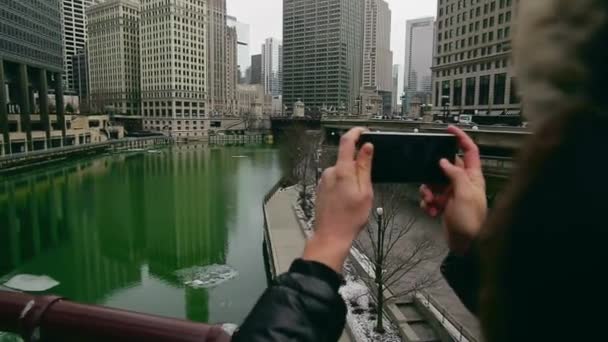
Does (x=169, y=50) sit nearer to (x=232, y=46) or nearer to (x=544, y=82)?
(x=232, y=46)

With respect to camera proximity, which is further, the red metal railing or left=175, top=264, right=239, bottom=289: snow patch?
left=175, top=264, right=239, bottom=289: snow patch

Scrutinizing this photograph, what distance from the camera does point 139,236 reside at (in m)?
24.8

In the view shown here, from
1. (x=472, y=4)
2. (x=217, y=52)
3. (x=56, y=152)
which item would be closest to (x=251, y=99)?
(x=217, y=52)

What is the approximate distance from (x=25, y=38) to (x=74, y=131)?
16135 millimetres

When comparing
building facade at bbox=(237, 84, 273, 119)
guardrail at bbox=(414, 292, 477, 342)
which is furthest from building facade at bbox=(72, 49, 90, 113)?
guardrail at bbox=(414, 292, 477, 342)

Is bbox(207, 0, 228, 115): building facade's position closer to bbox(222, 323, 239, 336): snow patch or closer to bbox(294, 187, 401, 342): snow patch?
bbox(294, 187, 401, 342): snow patch

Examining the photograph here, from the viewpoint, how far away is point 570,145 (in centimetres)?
69

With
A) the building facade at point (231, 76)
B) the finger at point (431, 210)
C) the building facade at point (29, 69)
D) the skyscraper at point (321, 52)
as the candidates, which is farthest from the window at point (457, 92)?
the building facade at point (231, 76)

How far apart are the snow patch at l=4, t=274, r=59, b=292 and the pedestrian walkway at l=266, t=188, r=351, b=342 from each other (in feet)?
30.5

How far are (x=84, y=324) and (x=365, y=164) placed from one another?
1413 mm

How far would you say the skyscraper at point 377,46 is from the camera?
174750 mm

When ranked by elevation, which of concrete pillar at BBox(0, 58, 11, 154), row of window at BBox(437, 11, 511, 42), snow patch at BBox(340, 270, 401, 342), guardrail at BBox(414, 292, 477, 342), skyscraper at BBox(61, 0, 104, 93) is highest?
skyscraper at BBox(61, 0, 104, 93)

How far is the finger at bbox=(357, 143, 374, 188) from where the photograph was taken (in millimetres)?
1312

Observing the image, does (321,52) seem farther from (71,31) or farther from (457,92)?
(457,92)
